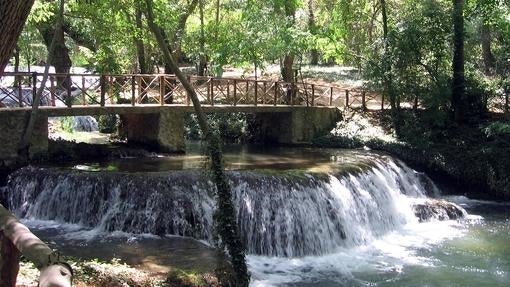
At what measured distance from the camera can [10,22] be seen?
3.38m

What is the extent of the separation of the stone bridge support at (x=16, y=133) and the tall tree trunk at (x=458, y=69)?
533 inches

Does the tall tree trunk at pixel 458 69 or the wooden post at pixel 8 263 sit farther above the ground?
the tall tree trunk at pixel 458 69

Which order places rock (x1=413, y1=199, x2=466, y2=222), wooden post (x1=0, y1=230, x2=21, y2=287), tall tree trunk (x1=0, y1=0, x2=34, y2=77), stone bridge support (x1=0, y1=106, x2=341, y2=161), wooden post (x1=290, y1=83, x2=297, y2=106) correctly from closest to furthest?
tall tree trunk (x1=0, y1=0, x2=34, y2=77), wooden post (x1=0, y1=230, x2=21, y2=287), stone bridge support (x1=0, y1=106, x2=341, y2=161), rock (x1=413, y1=199, x2=466, y2=222), wooden post (x1=290, y1=83, x2=297, y2=106)

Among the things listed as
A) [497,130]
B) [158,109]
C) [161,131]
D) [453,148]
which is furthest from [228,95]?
[497,130]

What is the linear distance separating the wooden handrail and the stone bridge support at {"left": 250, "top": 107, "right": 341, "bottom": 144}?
17.5 metres

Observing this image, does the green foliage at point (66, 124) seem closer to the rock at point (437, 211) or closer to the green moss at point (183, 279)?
the rock at point (437, 211)

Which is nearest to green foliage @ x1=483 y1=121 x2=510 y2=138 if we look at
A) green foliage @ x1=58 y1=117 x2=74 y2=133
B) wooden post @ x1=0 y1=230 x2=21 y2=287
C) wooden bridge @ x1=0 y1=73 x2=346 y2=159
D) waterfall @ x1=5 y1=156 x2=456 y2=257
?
wooden bridge @ x1=0 y1=73 x2=346 y2=159

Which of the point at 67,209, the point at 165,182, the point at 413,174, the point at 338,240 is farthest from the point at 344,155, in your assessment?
the point at 67,209

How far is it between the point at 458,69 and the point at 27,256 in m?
19.4

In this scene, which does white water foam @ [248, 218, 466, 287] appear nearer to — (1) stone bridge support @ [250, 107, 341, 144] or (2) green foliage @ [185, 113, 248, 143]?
→ (1) stone bridge support @ [250, 107, 341, 144]

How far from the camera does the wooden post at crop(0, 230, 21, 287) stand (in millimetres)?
3689

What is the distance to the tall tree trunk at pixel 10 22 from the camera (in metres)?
3.34

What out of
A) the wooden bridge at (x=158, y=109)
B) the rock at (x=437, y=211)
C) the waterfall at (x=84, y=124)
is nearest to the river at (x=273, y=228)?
the rock at (x=437, y=211)

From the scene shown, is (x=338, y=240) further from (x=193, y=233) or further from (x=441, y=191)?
(x=441, y=191)
